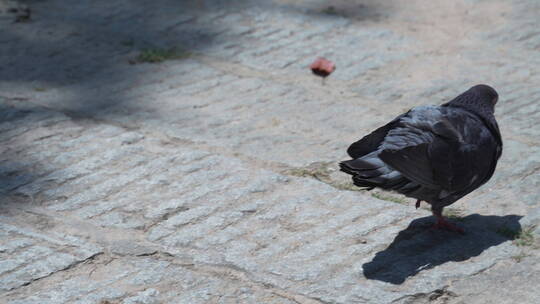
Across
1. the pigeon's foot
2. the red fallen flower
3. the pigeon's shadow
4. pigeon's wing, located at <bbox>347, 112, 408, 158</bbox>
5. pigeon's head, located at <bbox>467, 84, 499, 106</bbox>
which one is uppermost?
pigeon's head, located at <bbox>467, 84, 499, 106</bbox>

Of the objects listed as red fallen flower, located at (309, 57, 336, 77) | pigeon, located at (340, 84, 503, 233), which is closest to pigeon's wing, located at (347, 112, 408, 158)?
pigeon, located at (340, 84, 503, 233)

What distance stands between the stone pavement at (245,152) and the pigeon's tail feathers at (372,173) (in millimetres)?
394

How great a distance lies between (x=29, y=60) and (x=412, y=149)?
394 centimetres

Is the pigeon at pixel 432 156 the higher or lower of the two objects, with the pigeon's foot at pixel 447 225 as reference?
higher

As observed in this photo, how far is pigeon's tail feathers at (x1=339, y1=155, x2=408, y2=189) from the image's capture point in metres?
4.00

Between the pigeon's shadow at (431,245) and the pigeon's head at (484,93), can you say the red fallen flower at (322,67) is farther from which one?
the pigeon's shadow at (431,245)

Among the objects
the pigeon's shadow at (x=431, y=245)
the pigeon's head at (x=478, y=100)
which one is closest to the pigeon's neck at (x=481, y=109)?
→ the pigeon's head at (x=478, y=100)

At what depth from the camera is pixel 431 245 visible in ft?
14.1

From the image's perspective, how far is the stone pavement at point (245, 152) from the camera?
4023 mm

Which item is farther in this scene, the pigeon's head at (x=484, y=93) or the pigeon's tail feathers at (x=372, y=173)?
A: the pigeon's head at (x=484, y=93)

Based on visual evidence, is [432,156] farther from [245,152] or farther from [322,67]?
[322,67]

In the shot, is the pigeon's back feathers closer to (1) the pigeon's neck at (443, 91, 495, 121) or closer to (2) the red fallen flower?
(1) the pigeon's neck at (443, 91, 495, 121)

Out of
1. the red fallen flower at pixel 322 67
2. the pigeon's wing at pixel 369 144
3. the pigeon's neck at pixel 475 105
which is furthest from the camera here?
the red fallen flower at pixel 322 67

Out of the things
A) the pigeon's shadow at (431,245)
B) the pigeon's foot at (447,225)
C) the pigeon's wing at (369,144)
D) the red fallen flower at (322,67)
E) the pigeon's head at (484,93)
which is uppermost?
the pigeon's head at (484,93)
